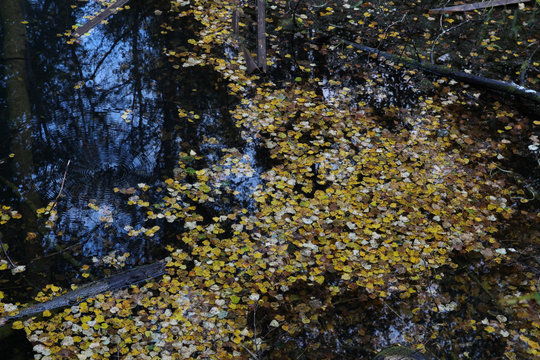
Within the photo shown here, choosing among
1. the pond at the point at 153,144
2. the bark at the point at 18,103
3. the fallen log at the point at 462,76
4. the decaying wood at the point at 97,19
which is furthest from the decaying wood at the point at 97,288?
the fallen log at the point at 462,76

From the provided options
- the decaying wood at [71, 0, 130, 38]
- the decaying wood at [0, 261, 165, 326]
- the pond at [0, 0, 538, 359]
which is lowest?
the decaying wood at [0, 261, 165, 326]

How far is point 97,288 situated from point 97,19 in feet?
17.3

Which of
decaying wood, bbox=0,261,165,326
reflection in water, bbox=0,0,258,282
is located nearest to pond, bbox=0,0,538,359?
reflection in water, bbox=0,0,258,282

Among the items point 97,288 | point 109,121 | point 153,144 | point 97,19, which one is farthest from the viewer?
point 97,19

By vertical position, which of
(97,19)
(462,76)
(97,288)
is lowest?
(97,288)

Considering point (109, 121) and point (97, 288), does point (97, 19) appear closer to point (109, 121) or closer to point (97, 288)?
point (109, 121)

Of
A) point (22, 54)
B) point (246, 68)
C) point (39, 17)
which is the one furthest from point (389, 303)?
point (39, 17)

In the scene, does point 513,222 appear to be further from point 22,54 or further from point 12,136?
point 22,54

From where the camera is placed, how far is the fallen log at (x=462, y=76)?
728 cm

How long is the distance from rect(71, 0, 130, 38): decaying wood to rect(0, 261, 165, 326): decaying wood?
4845mm

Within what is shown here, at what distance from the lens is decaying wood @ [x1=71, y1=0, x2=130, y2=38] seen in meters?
8.08

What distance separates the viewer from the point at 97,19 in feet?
27.1

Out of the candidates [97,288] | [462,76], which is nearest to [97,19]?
[97,288]

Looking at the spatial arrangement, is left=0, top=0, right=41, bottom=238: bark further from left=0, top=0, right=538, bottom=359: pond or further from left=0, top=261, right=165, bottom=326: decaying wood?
left=0, top=261, right=165, bottom=326: decaying wood
